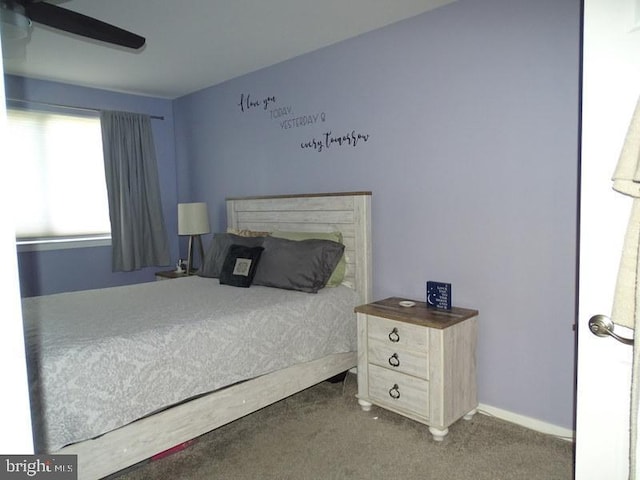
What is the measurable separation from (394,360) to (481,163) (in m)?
1.20

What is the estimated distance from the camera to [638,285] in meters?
0.84

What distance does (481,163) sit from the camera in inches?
94.8

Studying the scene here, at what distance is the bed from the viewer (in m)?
1.67

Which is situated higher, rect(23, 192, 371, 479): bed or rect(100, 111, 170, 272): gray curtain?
rect(100, 111, 170, 272): gray curtain

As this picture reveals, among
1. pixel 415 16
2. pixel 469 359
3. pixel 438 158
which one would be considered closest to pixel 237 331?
pixel 469 359

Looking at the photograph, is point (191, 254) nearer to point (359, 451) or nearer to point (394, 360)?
point (394, 360)

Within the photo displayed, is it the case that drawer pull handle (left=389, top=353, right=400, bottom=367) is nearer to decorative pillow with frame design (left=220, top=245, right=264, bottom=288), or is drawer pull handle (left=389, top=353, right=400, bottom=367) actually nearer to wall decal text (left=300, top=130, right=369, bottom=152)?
decorative pillow with frame design (left=220, top=245, right=264, bottom=288)

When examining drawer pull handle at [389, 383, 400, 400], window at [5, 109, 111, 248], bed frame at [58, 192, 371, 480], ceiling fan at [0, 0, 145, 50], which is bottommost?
drawer pull handle at [389, 383, 400, 400]

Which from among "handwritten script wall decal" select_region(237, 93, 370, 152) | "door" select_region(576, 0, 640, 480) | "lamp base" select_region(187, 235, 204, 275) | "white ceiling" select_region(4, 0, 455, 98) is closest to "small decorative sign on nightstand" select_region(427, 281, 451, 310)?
"handwritten script wall decal" select_region(237, 93, 370, 152)

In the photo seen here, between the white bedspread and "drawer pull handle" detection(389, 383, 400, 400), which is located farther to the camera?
"drawer pull handle" detection(389, 383, 400, 400)

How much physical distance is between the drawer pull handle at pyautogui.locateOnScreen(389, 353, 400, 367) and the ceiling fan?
206cm

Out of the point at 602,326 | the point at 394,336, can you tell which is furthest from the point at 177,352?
the point at 602,326

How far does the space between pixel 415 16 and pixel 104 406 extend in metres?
2.64

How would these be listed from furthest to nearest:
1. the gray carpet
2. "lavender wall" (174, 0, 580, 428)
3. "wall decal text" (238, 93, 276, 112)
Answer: "wall decal text" (238, 93, 276, 112) → "lavender wall" (174, 0, 580, 428) → the gray carpet
